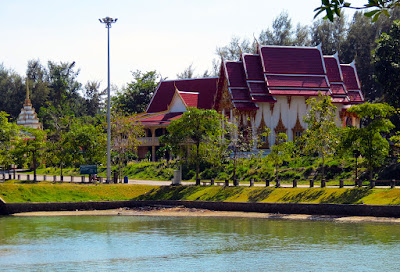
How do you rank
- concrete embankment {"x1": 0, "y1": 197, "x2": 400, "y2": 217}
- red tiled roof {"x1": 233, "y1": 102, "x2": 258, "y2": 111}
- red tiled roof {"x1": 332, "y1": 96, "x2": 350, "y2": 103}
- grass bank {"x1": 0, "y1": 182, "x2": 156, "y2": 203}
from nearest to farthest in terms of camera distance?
concrete embankment {"x1": 0, "y1": 197, "x2": 400, "y2": 217} → grass bank {"x1": 0, "y1": 182, "x2": 156, "y2": 203} → red tiled roof {"x1": 233, "y1": 102, "x2": 258, "y2": 111} → red tiled roof {"x1": 332, "y1": 96, "x2": 350, "y2": 103}

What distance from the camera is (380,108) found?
45344 millimetres

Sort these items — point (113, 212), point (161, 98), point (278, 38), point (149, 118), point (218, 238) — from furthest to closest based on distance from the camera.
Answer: point (278, 38)
point (161, 98)
point (149, 118)
point (113, 212)
point (218, 238)

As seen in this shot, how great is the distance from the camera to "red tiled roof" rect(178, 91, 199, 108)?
78.6 m

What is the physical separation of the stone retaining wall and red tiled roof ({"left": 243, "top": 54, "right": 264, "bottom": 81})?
2412cm

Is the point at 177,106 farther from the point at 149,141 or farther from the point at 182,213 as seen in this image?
the point at 182,213

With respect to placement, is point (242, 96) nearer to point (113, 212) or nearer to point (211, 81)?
point (211, 81)

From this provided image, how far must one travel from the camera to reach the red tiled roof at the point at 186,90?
8056 cm

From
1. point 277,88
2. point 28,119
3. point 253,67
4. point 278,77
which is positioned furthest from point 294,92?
point 28,119

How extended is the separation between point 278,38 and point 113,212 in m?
55.2

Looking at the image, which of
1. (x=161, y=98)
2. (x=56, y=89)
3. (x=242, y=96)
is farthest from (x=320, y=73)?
(x=56, y=89)

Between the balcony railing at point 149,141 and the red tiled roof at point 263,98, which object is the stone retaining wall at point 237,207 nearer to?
the red tiled roof at point 263,98

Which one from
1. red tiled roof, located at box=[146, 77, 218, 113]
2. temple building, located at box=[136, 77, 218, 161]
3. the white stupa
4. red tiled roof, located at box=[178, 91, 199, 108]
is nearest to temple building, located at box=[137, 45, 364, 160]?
red tiled roof, located at box=[178, 91, 199, 108]

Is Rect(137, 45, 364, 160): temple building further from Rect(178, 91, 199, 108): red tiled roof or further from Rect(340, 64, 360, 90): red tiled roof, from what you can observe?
Rect(178, 91, 199, 108): red tiled roof

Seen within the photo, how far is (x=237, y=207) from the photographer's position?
47219 mm
